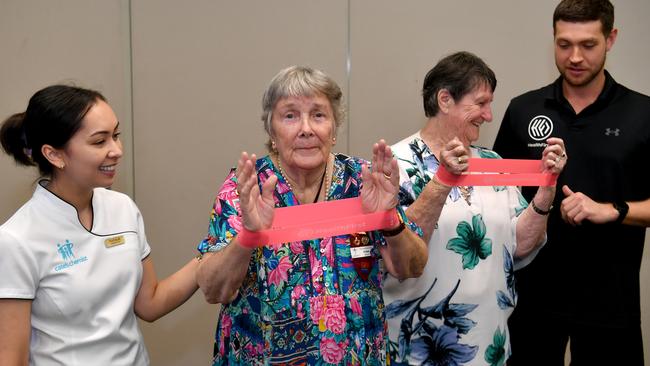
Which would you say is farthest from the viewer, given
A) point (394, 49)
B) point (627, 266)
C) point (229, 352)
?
point (394, 49)

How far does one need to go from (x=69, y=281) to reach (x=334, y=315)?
79cm

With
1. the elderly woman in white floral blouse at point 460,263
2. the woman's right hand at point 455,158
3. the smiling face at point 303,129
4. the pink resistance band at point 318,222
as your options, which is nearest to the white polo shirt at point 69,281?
the pink resistance band at point 318,222

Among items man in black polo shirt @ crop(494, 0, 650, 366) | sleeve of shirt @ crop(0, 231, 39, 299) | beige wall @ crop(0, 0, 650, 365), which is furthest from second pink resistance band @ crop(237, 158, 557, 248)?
beige wall @ crop(0, 0, 650, 365)

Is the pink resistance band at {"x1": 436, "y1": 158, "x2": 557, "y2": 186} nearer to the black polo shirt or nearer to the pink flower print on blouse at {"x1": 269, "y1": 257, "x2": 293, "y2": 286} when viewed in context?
the black polo shirt

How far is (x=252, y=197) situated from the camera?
1.54 m

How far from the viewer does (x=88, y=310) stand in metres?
1.76

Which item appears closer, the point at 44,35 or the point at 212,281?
the point at 212,281

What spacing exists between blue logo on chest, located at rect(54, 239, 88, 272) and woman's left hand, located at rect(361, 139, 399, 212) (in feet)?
2.89

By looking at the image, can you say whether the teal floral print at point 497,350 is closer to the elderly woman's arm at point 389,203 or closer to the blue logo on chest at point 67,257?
the elderly woman's arm at point 389,203

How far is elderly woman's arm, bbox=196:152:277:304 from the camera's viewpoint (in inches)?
59.1

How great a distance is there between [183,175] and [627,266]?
2.32 meters

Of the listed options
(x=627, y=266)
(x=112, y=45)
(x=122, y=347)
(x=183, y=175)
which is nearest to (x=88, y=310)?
(x=122, y=347)

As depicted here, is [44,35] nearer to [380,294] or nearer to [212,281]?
[212,281]

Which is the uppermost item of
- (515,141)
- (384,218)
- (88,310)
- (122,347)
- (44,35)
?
(44,35)
